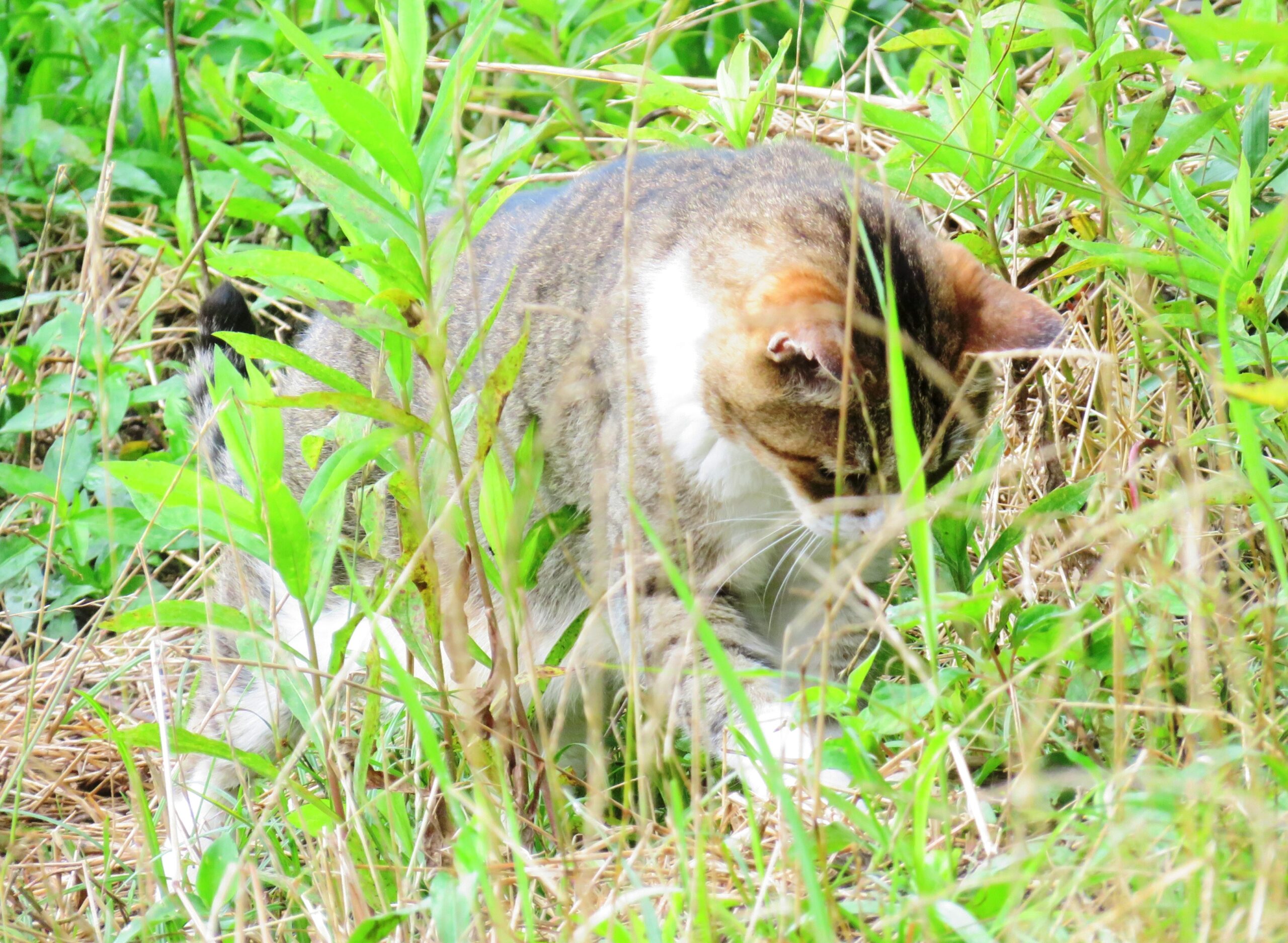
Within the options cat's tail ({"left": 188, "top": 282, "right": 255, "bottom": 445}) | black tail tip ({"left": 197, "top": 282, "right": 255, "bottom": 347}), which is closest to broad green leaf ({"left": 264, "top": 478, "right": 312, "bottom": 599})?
cat's tail ({"left": 188, "top": 282, "right": 255, "bottom": 445})

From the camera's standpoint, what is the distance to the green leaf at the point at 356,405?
151cm

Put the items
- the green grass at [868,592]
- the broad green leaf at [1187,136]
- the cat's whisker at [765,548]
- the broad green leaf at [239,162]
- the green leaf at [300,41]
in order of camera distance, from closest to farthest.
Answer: the green grass at [868,592] → the green leaf at [300,41] → the broad green leaf at [1187,136] → the cat's whisker at [765,548] → the broad green leaf at [239,162]

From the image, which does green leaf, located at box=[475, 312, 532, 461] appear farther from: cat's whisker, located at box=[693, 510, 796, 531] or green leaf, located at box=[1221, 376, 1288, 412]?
green leaf, located at box=[1221, 376, 1288, 412]

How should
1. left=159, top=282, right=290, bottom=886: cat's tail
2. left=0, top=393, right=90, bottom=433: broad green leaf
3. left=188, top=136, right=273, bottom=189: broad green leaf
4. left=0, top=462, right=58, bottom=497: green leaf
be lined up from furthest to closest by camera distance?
1. left=188, top=136, right=273, bottom=189: broad green leaf
2. left=0, top=393, right=90, bottom=433: broad green leaf
3. left=0, top=462, right=58, bottom=497: green leaf
4. left=159, top=282, right=290, bottom=886: cat's tail

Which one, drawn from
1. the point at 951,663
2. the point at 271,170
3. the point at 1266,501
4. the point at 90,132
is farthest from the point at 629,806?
the point at 90,132

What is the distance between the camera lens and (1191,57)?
1953 mm

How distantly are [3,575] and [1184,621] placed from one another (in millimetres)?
2446

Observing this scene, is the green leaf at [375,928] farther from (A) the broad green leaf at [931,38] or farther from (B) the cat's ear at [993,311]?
(A) the broad green leaf at [931,38]

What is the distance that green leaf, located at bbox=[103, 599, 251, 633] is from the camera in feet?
5.23

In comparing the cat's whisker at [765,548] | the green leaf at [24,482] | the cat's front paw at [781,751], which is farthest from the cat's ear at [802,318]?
the green leaf at [24,482]

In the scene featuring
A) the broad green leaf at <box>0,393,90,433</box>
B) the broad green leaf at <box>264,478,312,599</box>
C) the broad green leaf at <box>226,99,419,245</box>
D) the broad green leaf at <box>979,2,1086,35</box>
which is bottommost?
the broad green leaf at <box>0,393,90,433</box>

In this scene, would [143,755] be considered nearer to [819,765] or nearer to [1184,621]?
[819,765]

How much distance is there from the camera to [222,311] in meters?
2.48

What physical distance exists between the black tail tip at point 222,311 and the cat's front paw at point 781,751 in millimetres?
1287
